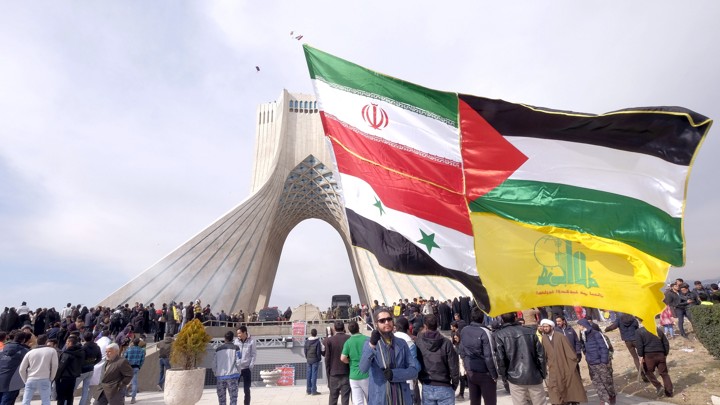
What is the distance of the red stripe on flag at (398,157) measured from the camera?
370 cm

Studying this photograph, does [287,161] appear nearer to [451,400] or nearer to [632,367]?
[632,367]

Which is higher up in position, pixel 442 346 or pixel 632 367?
pixel 442 346

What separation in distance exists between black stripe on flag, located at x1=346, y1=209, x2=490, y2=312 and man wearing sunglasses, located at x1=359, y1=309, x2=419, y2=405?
27.4 inches

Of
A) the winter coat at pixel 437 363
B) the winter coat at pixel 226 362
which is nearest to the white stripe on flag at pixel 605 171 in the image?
the winter coat at pixel 437 363

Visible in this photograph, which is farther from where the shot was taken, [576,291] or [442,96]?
[442,96]

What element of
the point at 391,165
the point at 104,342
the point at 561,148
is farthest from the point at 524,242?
the point at 104,342

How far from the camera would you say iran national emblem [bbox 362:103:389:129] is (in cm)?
392

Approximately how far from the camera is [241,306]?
840 inches

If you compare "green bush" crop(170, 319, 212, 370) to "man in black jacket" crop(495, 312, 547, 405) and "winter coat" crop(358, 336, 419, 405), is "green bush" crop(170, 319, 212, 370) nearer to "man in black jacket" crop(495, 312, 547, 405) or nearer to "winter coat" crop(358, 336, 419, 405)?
"winter coat" crop(358, 336, 419, 405)

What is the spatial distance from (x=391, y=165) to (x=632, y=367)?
632 cm

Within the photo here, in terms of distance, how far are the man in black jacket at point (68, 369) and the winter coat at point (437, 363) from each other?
4211 millimetres

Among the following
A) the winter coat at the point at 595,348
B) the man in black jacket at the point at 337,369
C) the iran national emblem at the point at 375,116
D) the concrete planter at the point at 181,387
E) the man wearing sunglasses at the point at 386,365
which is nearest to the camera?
the man wearing sunglasses at the point at 386,365

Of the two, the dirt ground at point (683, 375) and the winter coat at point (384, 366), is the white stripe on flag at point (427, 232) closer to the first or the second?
the winter coat at point (384, 366)

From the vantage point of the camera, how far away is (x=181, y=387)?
5.25 meters
